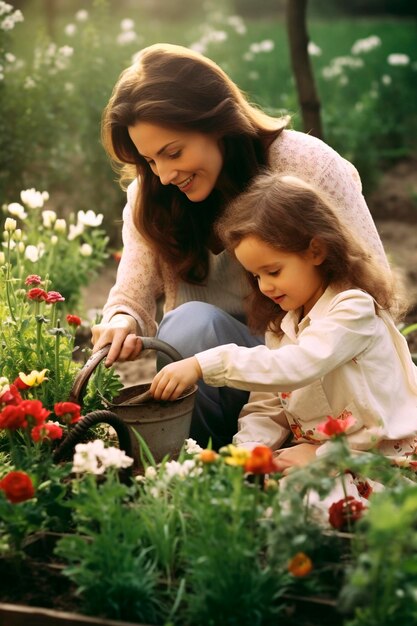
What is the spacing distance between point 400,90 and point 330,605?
28.0 feet

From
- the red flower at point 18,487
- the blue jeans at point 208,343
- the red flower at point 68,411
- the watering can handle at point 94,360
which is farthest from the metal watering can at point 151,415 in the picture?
the red flower at point 18,487

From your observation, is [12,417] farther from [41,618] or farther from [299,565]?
[299,565]

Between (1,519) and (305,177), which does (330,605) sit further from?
(305,177)

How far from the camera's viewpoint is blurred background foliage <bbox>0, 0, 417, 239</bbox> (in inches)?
222

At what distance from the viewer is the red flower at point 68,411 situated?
2.36 m

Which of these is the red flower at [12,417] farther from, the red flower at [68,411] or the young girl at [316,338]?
the young girl at [316,338]

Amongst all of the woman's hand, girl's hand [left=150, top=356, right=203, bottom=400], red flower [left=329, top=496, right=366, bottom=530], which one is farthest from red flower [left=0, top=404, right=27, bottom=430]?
red flower [left=329, top=496, right=366, bottom=530]

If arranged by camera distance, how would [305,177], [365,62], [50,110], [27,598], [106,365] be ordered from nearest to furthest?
1. [27,598]
2. [106,365]
3. [305,177]
4. [50,110]
5. [365,62]

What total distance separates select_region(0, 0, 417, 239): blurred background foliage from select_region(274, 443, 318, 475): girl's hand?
120 centimetres

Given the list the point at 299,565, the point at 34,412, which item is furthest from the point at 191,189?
the point at 299,565

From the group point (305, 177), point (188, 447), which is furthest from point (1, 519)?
point (305, 177)

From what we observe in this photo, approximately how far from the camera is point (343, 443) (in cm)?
198

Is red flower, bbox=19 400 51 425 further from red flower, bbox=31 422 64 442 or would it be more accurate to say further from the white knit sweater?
the white knit sweater

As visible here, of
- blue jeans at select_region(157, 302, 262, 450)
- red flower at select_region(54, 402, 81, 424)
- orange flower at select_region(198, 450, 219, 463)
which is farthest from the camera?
blue jeans at select_region(157, 302, 262, 450)
